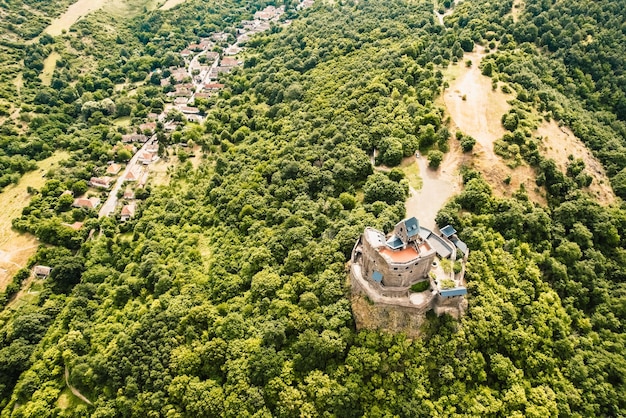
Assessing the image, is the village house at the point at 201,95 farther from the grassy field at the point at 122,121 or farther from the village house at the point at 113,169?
the village house at the point at 113,169

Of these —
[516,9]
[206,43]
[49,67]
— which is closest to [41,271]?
[49,67]

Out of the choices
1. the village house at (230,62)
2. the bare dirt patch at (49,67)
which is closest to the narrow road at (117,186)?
the village house at (230,62)

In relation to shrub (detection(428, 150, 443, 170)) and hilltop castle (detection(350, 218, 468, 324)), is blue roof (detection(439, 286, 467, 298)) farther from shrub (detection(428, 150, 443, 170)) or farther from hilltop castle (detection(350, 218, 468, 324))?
shrub (detection(428, 150, 443, 170))

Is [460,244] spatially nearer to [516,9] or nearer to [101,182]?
[516,9]

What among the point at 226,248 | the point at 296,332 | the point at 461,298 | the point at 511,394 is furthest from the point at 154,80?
the point at 511,394

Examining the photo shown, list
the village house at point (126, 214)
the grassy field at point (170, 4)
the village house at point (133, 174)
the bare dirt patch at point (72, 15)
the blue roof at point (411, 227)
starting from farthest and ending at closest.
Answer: the grassy field at point (170, 4), the bare dirt patch at point (72, 15), the village house at point (133, 174), the village house at point (126, 214), the blue roof at point (411, 227)

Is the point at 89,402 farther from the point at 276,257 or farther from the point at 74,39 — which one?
the point at 74,39

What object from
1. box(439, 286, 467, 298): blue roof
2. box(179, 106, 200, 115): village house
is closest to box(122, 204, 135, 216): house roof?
box(179, 106, 200, 115): village house
